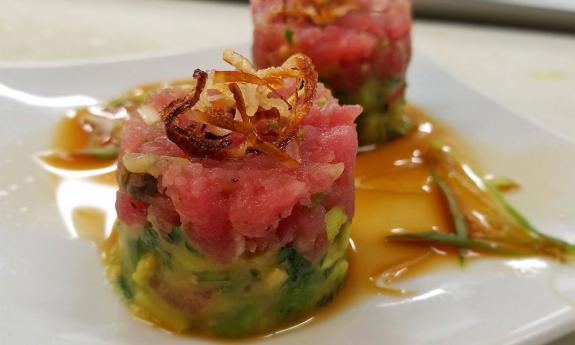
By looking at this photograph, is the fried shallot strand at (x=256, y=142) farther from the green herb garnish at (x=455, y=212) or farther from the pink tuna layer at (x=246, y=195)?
the green herb garnish at (x=455, y=212)

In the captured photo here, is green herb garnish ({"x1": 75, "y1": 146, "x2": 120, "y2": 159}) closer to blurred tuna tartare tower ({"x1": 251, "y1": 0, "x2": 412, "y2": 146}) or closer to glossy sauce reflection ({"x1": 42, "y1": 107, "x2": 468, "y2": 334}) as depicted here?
glossy sauce reflection ({"x1": 42, "y1": 107, "x2": 468, "y2": 334})

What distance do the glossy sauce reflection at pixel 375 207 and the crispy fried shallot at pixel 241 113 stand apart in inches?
22.4

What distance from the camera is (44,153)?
2.73m

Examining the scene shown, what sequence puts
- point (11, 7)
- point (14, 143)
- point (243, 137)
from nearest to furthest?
point (243, 137) < point (14, 143) < point (11, 7)

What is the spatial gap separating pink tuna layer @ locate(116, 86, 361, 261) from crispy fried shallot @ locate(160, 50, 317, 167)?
47mm

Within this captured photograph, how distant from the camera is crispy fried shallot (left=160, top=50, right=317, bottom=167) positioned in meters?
1.76

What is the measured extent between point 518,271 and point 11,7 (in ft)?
15.0

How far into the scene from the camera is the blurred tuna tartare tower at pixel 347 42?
2822mm

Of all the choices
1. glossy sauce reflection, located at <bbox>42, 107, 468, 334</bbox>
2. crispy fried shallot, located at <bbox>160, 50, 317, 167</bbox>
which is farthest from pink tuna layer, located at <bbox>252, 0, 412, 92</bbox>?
crispy fried shallot, located at <bbox>160, 50, 317, 167</bbox>

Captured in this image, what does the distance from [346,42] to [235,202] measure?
134cm

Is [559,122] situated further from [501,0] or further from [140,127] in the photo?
[140,127]

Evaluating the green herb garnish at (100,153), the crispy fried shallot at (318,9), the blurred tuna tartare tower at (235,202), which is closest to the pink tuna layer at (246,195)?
the blurred tuna tartare tower at (235,202)

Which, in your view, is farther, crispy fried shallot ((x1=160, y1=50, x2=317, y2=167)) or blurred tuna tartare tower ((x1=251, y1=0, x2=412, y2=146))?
blurred tuna tartare tower ((x1=251, y1=0, x2=412, y2=146))

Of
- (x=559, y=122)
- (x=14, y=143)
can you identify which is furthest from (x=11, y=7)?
(x=559, y=122)
